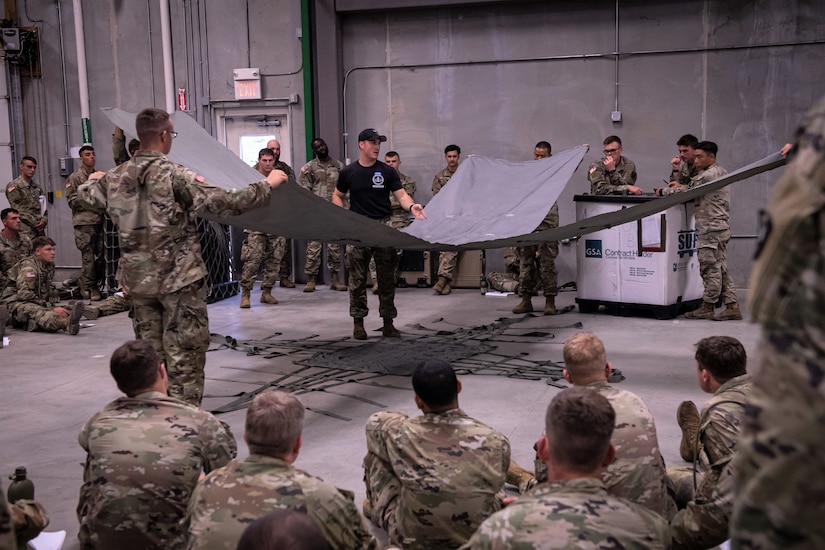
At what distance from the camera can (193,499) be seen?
6.80ft

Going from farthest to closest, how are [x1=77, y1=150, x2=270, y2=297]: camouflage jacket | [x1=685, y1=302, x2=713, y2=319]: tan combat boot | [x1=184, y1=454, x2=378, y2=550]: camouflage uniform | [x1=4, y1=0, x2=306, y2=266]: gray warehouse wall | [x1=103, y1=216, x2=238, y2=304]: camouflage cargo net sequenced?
[x1=4, y1=0, x2=306, y2=266]: gray warehouse wall < [x1=103, y1=216, x2=238, y2=304]: camouflage cargo net < [x1=685, y1=302, x2=713, y2=319]: tan combat boot < [x1=77, y1=150, x2=270, y2=297]: camouflage jacket < [x1=184, y1=454, x2=378, y2=550]: camouflage uniform

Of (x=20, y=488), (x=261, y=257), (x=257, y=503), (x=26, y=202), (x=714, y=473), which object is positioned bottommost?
(x=20, y=488)

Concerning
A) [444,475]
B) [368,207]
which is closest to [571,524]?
[444,475]

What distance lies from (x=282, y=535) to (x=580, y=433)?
0.74 metres

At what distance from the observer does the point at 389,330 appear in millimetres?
6418

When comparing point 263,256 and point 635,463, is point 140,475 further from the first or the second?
point 263,256

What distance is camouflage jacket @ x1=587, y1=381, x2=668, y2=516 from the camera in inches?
100

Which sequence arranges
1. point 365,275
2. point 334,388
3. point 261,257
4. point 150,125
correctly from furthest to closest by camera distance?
point 261,257 < point 365,275 < point 334,388 < point 150,125

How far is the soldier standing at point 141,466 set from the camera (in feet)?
8.03

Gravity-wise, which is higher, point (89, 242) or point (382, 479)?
point (89, 242)

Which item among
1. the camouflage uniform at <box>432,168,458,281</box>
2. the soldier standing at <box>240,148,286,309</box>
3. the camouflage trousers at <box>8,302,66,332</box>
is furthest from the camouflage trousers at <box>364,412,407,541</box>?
the camouflage uniform at <box>432,168,458,281</box>

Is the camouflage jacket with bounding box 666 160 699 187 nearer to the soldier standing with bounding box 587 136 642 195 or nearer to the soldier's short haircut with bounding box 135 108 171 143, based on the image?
the soldier standing with bounding box 587 136 642 195

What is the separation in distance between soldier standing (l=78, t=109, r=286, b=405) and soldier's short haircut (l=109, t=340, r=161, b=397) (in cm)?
124

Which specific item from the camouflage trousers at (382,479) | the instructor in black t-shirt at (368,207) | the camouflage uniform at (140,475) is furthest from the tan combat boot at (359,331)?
the camouflage uniform at (140,475)
